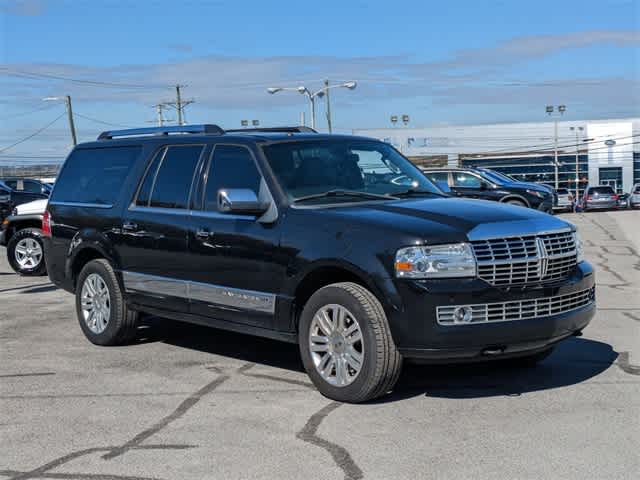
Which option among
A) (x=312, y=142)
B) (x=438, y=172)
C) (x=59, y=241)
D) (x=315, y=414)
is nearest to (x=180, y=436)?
(x=315, y=414)

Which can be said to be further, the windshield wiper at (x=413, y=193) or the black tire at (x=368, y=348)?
the windshield wiper at (x=413, y=193)

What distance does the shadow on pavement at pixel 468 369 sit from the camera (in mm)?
6438

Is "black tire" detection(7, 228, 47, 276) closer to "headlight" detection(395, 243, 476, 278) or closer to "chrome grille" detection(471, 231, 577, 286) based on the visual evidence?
"headlight" detection(395, 243, 476, 278)

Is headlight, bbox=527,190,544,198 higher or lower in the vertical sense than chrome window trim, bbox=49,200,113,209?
lower

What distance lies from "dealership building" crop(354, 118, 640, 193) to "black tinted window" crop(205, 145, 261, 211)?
10782cm

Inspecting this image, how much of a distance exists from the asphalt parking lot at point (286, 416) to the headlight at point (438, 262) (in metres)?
0.89

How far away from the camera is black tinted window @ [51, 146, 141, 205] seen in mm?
8422

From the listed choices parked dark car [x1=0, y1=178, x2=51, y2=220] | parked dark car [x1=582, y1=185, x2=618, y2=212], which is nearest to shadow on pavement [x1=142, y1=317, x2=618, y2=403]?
parked dark car [x1=0, y1=178, x2=51, y2=220]

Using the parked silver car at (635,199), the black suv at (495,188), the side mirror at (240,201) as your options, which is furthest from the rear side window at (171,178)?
the parked silver car at (635,199)

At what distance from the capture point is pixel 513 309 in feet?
19.4

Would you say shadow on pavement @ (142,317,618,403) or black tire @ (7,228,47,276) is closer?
shadow on pavement @ (142,317,618,403)

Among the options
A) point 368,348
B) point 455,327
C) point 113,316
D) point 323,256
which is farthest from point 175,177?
point 455,327

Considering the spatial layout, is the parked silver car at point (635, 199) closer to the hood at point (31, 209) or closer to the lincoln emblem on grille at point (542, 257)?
the hood at point (31, 209)

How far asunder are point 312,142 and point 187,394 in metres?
2.22
